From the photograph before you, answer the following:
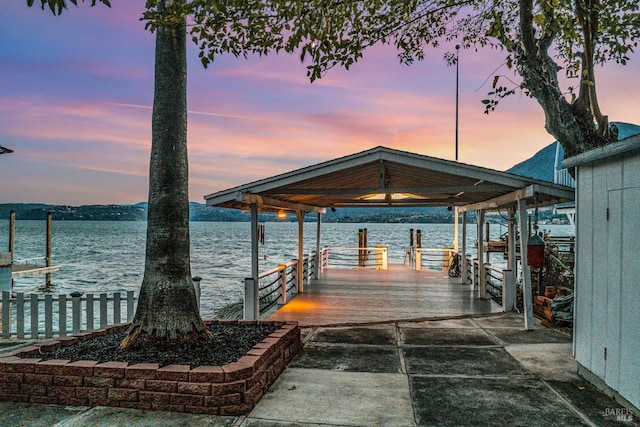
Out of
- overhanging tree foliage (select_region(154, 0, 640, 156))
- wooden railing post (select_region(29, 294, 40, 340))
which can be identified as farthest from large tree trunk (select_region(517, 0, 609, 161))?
wooden railing post (select_region(29, 294, 40, 340))

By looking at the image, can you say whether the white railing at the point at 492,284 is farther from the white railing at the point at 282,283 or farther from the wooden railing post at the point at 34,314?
the wooden railing post at the point at 34,314

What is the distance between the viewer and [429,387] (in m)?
4.46

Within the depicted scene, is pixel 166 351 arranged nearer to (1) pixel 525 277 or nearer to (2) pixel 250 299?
(2) pixel 250 299

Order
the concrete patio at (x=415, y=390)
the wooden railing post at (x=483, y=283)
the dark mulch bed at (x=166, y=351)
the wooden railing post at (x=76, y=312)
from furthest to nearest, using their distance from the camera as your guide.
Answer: the wooden railing post at (x=483, y=283)
the wooden railing post at (x=76, y=312)
the dark mulch bed at (x=166, y=351)
the concrete patio at (x=415, y=390)

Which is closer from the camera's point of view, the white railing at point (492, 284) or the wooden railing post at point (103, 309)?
Result: the wooden railing post at point (103, 309)

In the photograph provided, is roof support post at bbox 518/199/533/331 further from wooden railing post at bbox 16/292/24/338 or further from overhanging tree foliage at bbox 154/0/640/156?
wooden railing post at bbox 16/292/24/338

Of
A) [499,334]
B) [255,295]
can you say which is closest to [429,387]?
[499,334]

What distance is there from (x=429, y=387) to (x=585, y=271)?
80.6 inches

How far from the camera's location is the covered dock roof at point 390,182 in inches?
276

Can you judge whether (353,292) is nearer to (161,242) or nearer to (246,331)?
(246,331)

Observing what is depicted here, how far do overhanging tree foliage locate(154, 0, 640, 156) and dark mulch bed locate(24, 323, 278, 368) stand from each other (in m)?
3.11

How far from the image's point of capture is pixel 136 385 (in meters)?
3.82

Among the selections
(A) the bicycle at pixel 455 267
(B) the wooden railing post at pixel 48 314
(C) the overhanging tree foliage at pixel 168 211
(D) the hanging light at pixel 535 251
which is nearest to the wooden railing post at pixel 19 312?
(B) the wooden railing post at pixel 48 314

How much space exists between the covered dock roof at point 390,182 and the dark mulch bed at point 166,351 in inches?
125
